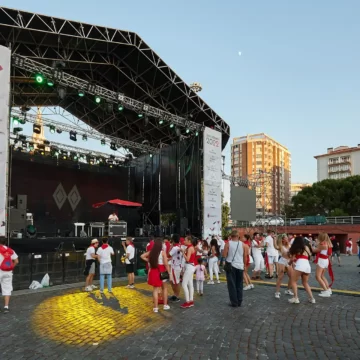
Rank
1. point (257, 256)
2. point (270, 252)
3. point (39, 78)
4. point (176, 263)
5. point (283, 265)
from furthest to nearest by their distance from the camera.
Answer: point (39, 78), point (257, 256), point (270, 252), point (283, 265), point (176, 263)

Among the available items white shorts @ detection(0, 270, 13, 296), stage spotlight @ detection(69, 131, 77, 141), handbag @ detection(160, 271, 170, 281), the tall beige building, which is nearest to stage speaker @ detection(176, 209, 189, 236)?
stage spotlight @ detection(69, 131, 77, 141)

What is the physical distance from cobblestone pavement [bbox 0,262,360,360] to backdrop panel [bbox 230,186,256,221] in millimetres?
18608

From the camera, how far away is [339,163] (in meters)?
98.6

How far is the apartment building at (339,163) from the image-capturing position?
94.1m

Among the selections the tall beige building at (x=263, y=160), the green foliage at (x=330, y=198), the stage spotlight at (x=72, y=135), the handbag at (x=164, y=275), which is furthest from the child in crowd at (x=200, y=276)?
the tall beige building at (x=263, y=160)

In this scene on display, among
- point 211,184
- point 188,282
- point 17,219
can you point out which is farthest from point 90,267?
point 211,184

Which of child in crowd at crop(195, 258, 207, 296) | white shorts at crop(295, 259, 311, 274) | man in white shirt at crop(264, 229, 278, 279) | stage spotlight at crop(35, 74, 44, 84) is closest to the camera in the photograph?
white shorts at crop(295, 259, 311, 274)

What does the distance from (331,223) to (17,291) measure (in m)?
34.2

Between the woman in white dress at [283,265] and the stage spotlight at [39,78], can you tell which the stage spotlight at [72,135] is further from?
the woman in white dress at [283,265]

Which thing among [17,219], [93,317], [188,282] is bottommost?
[93,317]

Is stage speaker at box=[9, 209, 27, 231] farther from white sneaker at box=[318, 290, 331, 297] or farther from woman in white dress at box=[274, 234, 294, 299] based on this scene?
white sneaker at box=[318, 290, 331, 297]

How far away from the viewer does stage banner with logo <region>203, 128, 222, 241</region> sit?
18.3 m

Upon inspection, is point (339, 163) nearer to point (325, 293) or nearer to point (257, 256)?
point (257, 256)

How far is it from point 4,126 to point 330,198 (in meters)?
50.8
